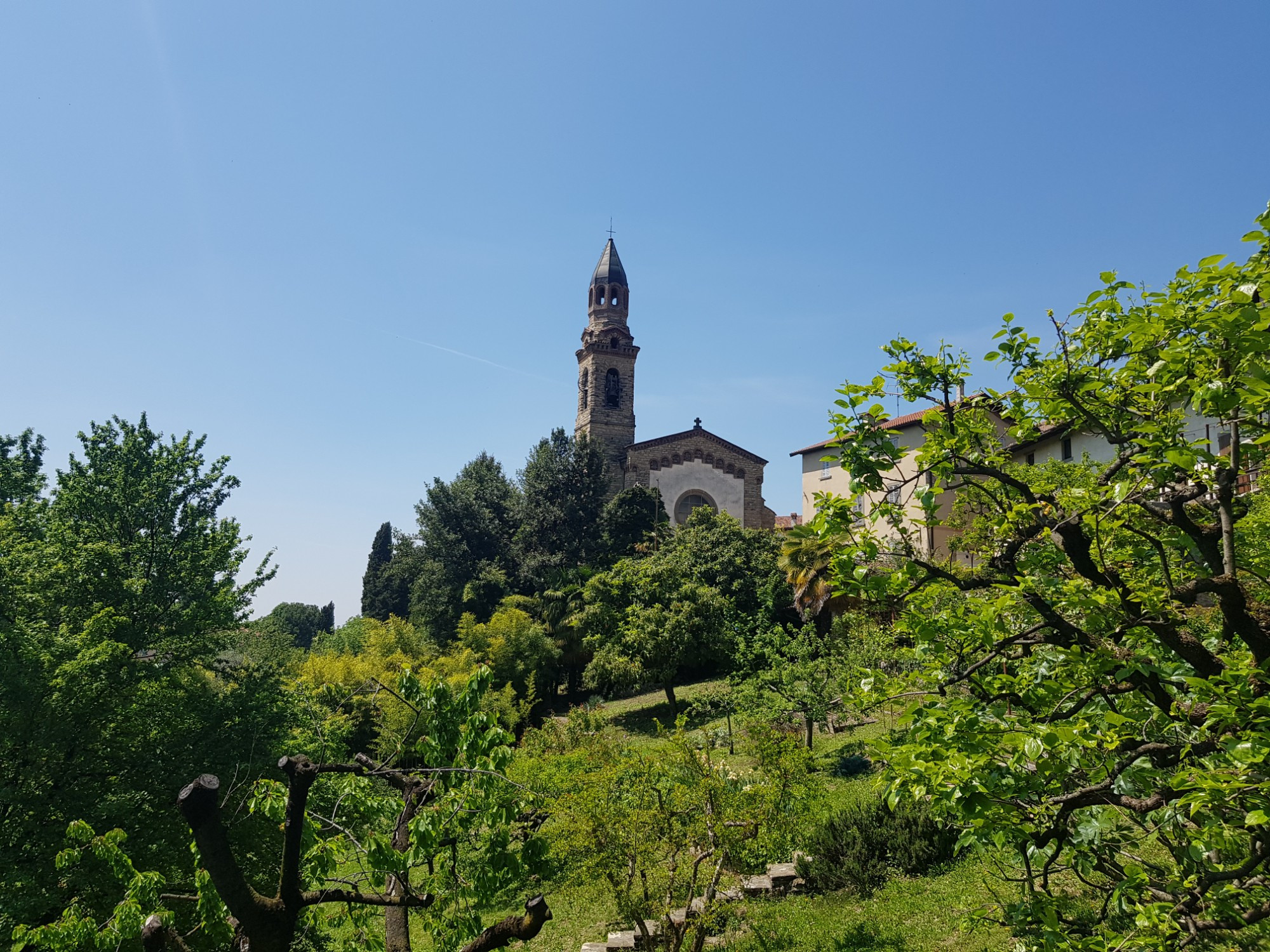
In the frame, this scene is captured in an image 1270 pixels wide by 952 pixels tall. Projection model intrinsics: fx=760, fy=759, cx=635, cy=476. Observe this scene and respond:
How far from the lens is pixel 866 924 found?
36.4 ft

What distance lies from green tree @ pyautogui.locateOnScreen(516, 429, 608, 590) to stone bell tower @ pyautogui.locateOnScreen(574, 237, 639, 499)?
4.23m

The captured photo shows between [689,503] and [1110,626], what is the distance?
3979 cm

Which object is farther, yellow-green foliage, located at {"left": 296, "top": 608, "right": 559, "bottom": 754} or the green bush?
yellow-green foliage, located at {"left": 296, "top": 608, "right": 559, "bottom": 754}

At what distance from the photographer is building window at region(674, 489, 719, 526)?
44.5 m

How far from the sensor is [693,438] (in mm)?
45094

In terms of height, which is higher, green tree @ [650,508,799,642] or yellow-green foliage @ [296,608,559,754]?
green tree @ [650,508,799,642]

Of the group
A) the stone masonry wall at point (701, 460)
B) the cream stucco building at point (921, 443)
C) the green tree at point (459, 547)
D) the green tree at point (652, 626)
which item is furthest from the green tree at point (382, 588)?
the cream stucco building at point (921, 443)

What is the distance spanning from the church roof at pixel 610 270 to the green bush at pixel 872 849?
40.3m

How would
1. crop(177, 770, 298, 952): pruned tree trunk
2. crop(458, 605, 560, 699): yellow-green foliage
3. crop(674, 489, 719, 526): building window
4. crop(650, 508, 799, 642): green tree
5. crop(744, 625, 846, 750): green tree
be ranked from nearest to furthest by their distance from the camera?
1. crop(177, 770, 298, 952): pruned tree trunk
2. crop(744, 625, 846, 750): green tree
3. crop(650, 508, 799, 642): green tree
4. crop(458, 605, 560, 699): yellow-green foliage
5. crop(674, 489, 719, 526): building window

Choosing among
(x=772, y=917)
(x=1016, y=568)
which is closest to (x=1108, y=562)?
(x=1016, y=568)

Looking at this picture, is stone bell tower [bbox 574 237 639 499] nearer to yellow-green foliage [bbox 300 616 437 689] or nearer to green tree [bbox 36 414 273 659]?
yellow-green foliage [bbox 300 616 437 689]

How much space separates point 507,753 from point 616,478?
131 ft

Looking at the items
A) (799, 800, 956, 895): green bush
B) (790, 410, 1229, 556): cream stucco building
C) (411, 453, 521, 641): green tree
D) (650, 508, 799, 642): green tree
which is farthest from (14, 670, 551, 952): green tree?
(411, 453, 521, 641): green tree

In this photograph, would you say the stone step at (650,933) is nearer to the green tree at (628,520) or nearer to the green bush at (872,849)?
the green bush at (872,849)
